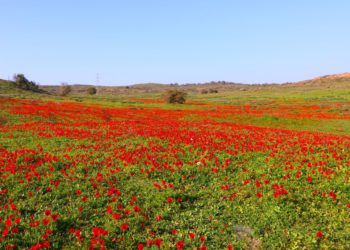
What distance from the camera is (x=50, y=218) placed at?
23.5ft

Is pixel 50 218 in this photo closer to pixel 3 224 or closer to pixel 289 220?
pixel 3 224

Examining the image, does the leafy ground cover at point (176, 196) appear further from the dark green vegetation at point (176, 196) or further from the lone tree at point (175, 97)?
Result: the lone tree at point (175, 97)

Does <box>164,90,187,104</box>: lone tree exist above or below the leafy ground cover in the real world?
above

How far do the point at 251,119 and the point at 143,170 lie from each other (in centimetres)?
3356

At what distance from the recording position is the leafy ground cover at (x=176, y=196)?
22.6 ft

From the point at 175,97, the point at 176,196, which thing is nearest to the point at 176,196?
the point at 176,196

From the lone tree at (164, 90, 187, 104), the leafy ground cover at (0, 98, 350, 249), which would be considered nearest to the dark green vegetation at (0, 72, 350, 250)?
the leafy ground cover at (0, 98, 350, 249)

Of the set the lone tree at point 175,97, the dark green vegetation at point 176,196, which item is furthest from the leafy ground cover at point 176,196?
the lone tree at point 175,97

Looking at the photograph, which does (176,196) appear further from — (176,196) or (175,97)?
(175,97)

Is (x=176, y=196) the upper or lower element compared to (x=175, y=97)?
lower

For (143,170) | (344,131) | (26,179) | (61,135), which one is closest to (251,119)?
(344,131)

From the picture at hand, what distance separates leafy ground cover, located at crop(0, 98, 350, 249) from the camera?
689 centimetres

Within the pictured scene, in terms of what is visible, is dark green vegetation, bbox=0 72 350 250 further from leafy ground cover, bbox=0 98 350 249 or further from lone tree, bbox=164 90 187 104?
lone tree, bbox=164 90 187 104

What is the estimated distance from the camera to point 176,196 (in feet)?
30.1
